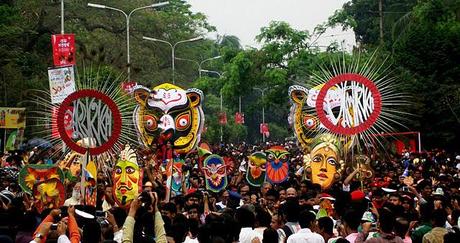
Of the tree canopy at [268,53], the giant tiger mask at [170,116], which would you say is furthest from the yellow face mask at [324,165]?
the tree canopy at [268,53]

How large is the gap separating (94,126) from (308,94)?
14.1 meters

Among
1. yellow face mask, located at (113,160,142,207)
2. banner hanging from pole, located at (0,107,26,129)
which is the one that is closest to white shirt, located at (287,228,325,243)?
yellow face mask, located at (113,160,142,207)

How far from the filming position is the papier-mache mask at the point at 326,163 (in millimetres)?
21703

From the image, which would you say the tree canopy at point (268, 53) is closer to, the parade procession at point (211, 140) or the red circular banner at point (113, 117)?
the parade procession at point (211, 140)

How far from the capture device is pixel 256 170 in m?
→ 22.2

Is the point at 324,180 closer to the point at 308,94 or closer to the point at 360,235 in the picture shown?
the point at 308,94

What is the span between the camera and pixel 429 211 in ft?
38.4

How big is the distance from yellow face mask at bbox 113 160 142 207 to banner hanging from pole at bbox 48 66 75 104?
9183mm

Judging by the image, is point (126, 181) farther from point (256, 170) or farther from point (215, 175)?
point (256, 170)

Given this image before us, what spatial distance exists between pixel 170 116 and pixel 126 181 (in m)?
9.80

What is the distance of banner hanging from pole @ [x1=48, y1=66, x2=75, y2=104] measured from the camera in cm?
2723

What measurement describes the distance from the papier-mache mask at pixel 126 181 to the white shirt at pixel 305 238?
21.2 ft

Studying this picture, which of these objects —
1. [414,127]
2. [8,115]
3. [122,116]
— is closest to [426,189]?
Answer: [122,116]

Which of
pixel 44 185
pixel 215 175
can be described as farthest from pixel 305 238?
pixel 215 175
